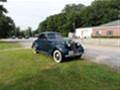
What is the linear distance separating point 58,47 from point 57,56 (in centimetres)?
48

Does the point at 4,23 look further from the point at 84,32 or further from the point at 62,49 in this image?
the point at 62,49

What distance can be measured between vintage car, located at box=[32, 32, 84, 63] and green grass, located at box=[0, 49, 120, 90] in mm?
1311

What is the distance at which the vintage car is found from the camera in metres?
10.8

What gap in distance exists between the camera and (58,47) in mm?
10984

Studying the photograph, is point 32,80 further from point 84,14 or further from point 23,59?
point 84,14

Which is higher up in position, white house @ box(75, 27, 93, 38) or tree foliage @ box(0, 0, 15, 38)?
tree foliage @ box(0, 0, 15, 38)

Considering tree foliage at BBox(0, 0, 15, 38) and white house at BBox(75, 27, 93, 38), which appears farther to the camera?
white house at BBox(75, 27, 93, 38)

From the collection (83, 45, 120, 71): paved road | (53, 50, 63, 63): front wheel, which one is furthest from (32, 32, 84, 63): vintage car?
(83, 45, 120, 71): paved road

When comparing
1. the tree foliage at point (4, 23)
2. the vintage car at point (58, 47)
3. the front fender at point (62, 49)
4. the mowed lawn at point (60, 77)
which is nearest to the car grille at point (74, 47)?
the vintage car at point (58, 47)

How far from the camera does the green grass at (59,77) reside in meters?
7.18

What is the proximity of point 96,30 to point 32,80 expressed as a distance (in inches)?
1737

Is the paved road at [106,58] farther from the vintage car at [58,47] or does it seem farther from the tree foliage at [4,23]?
the tree foliage at [4,23]

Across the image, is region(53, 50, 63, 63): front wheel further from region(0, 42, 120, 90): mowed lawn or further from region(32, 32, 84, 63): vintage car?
region(0, 42, 120, 90): mowed lawn

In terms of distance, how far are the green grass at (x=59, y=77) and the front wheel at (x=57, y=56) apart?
3.99ft
